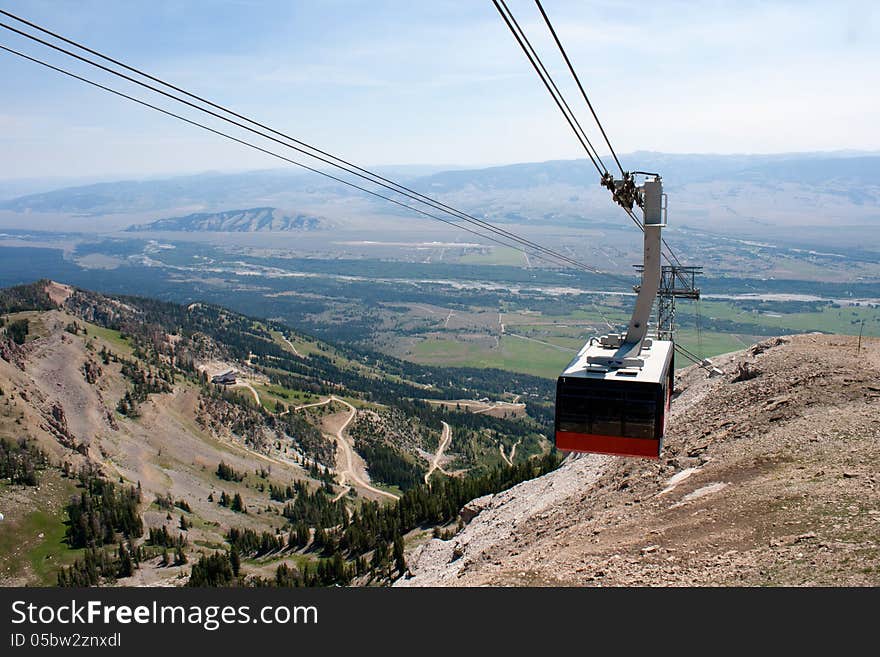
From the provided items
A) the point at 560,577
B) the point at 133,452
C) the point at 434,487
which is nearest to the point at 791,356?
the point at 560,577

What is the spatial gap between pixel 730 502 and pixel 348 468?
103 metres

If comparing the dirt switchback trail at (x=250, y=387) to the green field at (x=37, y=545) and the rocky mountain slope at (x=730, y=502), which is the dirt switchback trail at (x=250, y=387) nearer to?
the green field at (x=37, y=545)

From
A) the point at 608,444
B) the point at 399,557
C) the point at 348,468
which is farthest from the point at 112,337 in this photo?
the point at 608,444

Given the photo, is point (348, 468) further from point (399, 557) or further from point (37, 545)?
point (399, 557)

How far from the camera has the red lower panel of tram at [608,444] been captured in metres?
20.0

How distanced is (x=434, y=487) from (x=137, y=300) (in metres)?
157

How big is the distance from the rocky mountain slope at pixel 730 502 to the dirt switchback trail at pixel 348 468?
71149 millimetres

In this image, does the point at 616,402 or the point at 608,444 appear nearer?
the point at 616,402

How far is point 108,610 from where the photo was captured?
481 inches

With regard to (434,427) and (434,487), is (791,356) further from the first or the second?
(434,427)

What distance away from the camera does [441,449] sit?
13812 centimetres

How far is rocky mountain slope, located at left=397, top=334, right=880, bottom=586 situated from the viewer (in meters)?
15.8

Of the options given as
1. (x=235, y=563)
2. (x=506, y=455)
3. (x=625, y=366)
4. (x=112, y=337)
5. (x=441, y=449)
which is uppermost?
(x=625, y=366)

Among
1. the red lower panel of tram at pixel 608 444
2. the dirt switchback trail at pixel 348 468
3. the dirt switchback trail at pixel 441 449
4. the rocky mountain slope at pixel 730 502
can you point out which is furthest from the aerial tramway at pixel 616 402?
the dirt switchback trail at pixel 441 449
